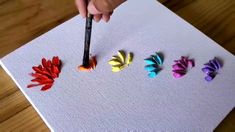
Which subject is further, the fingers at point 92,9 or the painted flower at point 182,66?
the painted flower at point 182,66

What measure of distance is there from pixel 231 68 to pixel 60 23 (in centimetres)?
35

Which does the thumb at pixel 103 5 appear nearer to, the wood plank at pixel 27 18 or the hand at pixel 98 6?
the hand at pixel 98 6

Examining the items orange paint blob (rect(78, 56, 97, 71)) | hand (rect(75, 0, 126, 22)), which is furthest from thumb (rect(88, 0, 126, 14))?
orange paint blob (rect(78, 56, 97, 71))

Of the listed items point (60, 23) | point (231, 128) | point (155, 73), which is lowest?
point (231, 128)

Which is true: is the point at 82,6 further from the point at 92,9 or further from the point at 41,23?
the point at 41,23

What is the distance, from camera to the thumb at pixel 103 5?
1.38 ft

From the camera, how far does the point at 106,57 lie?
570mm

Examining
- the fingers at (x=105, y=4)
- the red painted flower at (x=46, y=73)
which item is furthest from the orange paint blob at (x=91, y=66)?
the fingers at (x=105, y=4)

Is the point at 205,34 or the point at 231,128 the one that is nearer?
the point at 231,128

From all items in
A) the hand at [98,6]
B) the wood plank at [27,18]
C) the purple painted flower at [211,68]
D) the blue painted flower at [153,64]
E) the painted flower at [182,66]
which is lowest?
the purple painted flower at [211,68]

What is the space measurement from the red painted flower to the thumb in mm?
144

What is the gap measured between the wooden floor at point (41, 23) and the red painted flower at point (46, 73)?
0.04 metres

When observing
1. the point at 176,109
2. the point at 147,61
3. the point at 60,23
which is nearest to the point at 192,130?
the point at 176,109

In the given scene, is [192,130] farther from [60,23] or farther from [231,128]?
[60,23]
